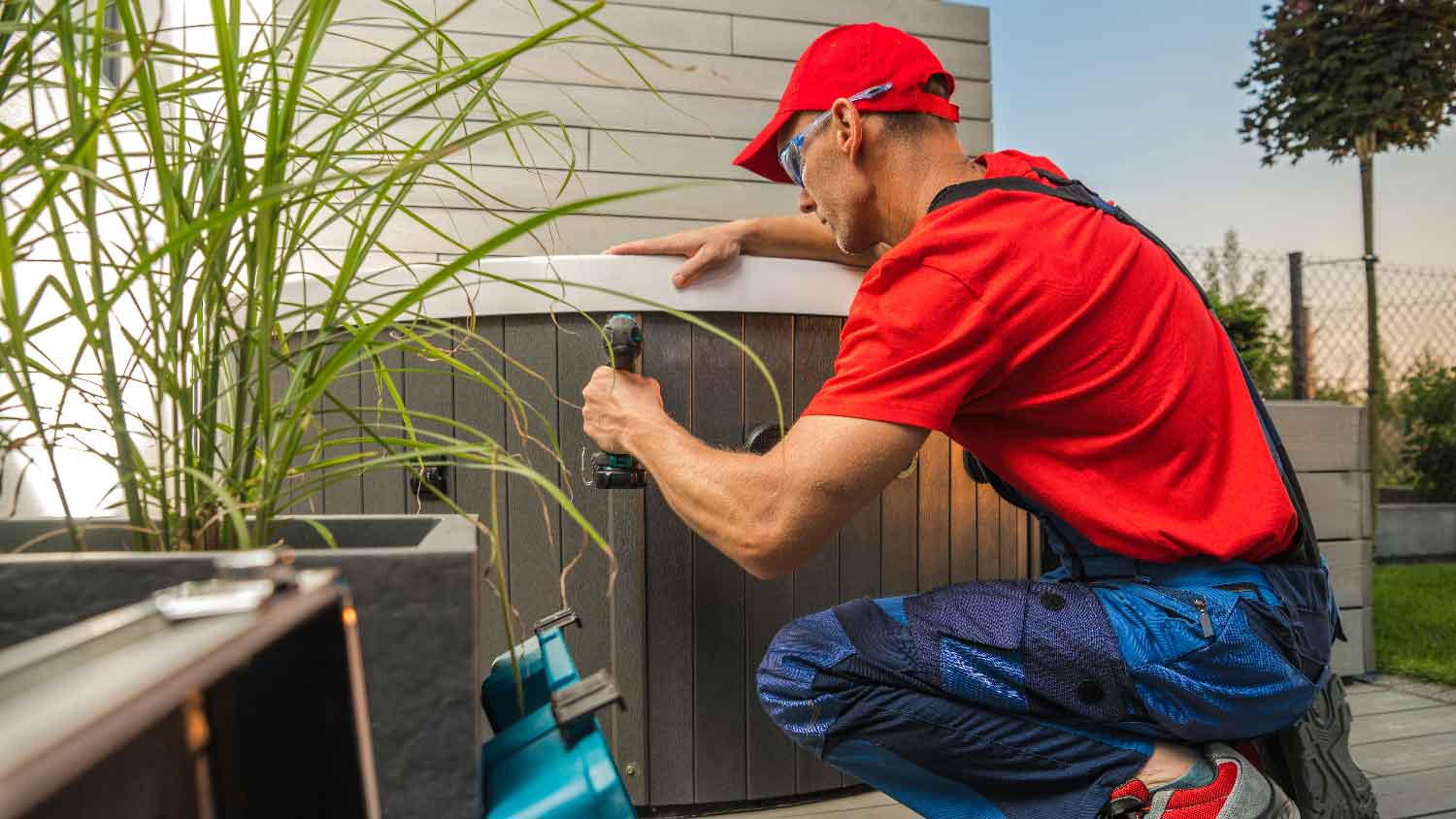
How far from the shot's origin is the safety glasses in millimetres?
1388

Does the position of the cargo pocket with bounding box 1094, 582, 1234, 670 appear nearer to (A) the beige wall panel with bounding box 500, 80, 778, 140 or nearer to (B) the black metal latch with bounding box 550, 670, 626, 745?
(B) the black metal latch with bounding box 550, 670, 626, 745

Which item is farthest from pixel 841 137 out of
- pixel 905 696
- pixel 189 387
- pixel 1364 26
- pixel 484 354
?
pixel 1364 26

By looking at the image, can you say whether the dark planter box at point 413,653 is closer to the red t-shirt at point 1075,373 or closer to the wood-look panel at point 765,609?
the red t-shirt at point 1075,373

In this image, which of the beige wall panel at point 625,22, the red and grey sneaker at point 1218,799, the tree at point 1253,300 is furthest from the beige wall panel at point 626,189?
the tree at point 1253,300

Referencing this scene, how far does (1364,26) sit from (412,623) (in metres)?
6.12

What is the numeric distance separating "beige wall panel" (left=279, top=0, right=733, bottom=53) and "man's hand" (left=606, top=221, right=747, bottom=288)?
6.36ft

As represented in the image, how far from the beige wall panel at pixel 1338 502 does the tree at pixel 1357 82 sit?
126 inches

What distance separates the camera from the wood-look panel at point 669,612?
1.57 meters

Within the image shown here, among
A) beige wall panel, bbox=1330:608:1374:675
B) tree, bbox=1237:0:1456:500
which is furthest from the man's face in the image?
tree, bbox=1237:0:1456:500

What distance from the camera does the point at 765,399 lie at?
1.62 meters

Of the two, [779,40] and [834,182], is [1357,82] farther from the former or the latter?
[834,182]

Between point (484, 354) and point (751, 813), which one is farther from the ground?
point (484, 354)

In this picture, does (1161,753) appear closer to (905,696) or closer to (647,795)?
(905,696)

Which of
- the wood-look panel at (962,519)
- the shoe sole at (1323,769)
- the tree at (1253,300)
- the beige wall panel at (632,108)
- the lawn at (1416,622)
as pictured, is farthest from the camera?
the tree at (1253,300)
